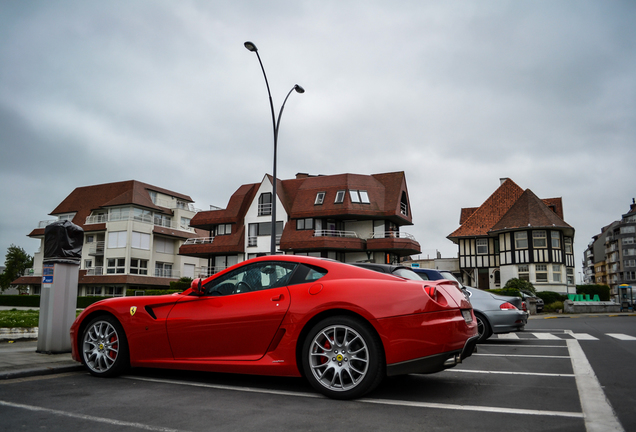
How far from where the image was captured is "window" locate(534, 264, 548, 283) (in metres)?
44.3

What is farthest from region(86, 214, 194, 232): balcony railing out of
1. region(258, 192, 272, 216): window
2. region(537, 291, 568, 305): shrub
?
region(537, 291, 568, 305): shrub

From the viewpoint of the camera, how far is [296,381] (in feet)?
19.4

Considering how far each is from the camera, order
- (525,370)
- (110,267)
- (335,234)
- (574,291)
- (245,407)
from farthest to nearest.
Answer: (110,267), (574,291), (335,234), (525,370), (245,407)

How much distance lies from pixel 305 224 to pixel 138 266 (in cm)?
1901

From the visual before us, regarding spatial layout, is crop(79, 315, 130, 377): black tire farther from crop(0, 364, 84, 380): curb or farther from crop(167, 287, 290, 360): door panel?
crop(167, 287, 290, 360): door panel

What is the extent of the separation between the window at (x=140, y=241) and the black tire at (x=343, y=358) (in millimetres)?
48785

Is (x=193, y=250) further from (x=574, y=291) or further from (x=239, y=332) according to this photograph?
(x=239, y=332)

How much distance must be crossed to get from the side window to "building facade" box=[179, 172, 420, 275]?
1313 inches

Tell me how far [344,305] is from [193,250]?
42.1 m

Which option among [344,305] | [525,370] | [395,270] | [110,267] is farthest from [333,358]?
[110,267]

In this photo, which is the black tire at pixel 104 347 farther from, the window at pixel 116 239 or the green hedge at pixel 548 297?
the window at pixel 116 239

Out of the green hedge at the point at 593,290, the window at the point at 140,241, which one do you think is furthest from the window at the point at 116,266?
the green hedge at the point at 593,290

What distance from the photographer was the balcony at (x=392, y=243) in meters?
40.8

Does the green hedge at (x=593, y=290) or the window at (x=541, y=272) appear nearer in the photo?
the window at (x=541, y=272)
